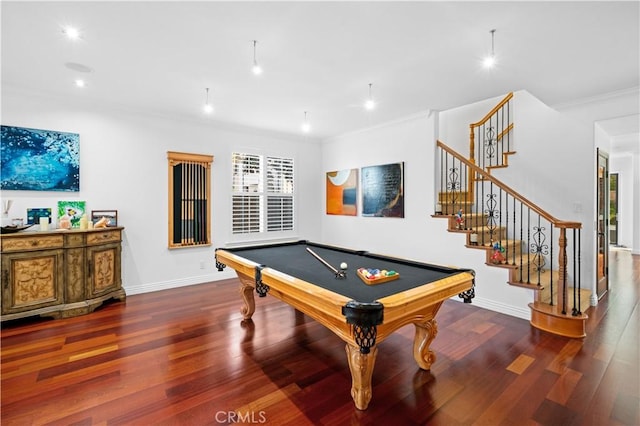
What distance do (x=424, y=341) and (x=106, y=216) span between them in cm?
427

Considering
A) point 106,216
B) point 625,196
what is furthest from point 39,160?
point 625,196

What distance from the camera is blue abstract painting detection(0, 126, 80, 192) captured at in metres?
3.58

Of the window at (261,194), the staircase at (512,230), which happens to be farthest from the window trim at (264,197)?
the staircase at (512,230)

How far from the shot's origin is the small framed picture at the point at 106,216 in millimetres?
4090

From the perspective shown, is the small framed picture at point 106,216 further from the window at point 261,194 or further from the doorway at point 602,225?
the doorway at point 602,225

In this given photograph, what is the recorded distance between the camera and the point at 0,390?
2.15 metres

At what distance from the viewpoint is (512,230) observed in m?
4.53

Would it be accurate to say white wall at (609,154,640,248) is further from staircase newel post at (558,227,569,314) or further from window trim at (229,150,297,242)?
window trim at (229,150,297,242)

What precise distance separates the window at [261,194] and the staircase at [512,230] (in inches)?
113

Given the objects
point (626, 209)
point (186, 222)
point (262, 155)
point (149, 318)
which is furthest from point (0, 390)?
point (626, 209)

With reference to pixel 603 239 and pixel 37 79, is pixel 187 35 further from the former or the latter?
pixel 603 239

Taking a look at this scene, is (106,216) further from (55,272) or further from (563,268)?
(563,268)

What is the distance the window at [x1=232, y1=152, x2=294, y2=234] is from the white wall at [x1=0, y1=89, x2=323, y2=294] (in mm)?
179

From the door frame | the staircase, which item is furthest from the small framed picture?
the door frame
